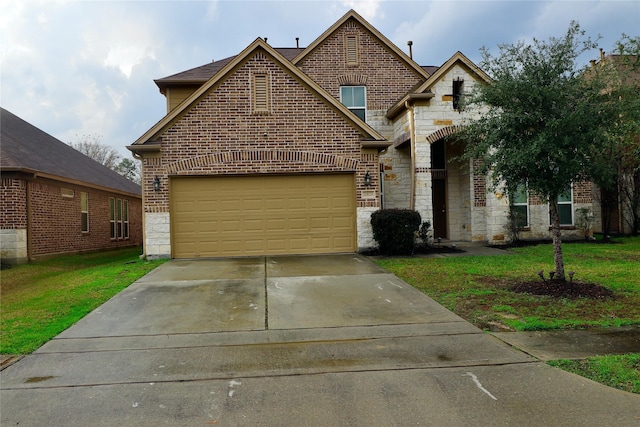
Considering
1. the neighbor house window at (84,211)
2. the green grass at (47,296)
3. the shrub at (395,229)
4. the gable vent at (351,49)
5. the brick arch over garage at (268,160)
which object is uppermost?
the gable vent at (351,49)

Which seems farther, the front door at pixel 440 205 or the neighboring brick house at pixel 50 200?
the front door at pixel 440 205

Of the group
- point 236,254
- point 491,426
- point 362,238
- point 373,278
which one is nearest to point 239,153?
point 236,254

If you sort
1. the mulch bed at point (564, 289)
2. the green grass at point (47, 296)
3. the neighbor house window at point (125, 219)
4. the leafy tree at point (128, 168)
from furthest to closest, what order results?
the leafy tree at point (128, 168)
the neighbor house window at point (125, 219)
the mulch bed at point (564, 289)
the green grass at point (47, 296)

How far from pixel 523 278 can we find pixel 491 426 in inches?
242

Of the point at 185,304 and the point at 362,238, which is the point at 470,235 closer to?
the point at 362,238

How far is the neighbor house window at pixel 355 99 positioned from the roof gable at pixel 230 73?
379 centimetres

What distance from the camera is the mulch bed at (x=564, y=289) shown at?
730 centimetres

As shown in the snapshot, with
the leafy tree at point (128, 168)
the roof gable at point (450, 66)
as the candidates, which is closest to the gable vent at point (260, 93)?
the roof gable at point (450, 66)

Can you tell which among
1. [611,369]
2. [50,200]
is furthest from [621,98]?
[50,200]

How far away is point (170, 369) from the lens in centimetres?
463

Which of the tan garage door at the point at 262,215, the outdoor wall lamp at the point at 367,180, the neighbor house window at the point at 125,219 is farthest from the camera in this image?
the neighbor house window at the point at 125,219

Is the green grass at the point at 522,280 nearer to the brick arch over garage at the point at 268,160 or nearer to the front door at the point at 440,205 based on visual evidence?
the brick arch over garage at the point at 268,160

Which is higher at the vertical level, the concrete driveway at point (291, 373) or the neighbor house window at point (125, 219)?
the neighbor house window at point (125, 219)

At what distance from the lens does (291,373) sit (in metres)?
4.45
